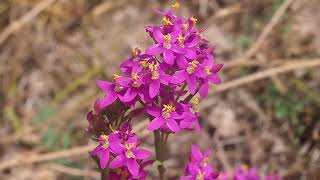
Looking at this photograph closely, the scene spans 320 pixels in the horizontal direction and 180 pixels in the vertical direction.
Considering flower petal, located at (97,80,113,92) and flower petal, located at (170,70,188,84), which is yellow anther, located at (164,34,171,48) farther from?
flower petal, located at (97,80,113,92)

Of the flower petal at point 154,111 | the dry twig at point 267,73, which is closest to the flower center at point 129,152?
the flower petal at point 154,111

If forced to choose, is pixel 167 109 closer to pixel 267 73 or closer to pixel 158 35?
pixel 158 35

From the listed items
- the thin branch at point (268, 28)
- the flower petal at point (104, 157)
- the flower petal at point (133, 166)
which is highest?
the thin branch at point (268, 28)

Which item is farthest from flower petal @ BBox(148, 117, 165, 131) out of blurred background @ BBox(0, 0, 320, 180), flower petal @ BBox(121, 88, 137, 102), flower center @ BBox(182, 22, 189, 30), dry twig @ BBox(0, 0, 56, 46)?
dry twig @ BBox(0, 0, 56, 46)

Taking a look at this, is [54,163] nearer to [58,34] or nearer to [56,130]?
[56,130]

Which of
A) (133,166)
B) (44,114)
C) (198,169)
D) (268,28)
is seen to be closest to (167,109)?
(133,166)

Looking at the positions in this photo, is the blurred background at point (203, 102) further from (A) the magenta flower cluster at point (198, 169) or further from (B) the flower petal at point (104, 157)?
(B) the flower petal at point (104, 157)

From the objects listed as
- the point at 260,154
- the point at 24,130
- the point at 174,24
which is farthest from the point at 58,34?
the point at 174,24
